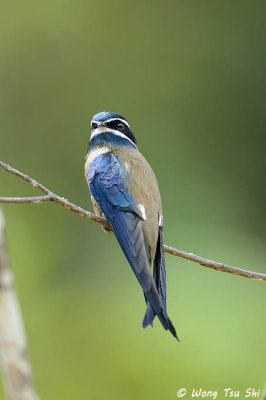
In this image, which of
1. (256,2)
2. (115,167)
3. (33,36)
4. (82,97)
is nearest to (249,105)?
(256,2)

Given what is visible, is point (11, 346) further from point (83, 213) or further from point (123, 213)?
point (123, 213)

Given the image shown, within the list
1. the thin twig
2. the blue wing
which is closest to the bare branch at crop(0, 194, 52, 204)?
the thin twig

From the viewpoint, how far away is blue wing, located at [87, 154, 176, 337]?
3.52m

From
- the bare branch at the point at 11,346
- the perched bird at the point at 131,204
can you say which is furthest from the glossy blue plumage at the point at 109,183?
the bare branch at the point at 11,346

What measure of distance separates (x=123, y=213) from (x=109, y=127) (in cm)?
66

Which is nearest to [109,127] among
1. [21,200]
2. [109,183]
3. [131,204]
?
[109,183]

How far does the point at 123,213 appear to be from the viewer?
3.79 meters

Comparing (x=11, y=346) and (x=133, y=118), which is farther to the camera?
(x=133, y=118)

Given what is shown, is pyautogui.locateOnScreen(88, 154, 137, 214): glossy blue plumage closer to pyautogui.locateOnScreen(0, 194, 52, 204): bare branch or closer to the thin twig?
the thin twig

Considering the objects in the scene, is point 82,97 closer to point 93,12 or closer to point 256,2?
point 93,12

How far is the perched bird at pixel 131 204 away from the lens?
3641mm

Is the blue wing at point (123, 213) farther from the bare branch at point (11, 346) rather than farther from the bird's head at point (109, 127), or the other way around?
the bare branch at point (11, 346)

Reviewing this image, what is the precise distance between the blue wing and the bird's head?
0.20m

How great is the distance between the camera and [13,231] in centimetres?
757
